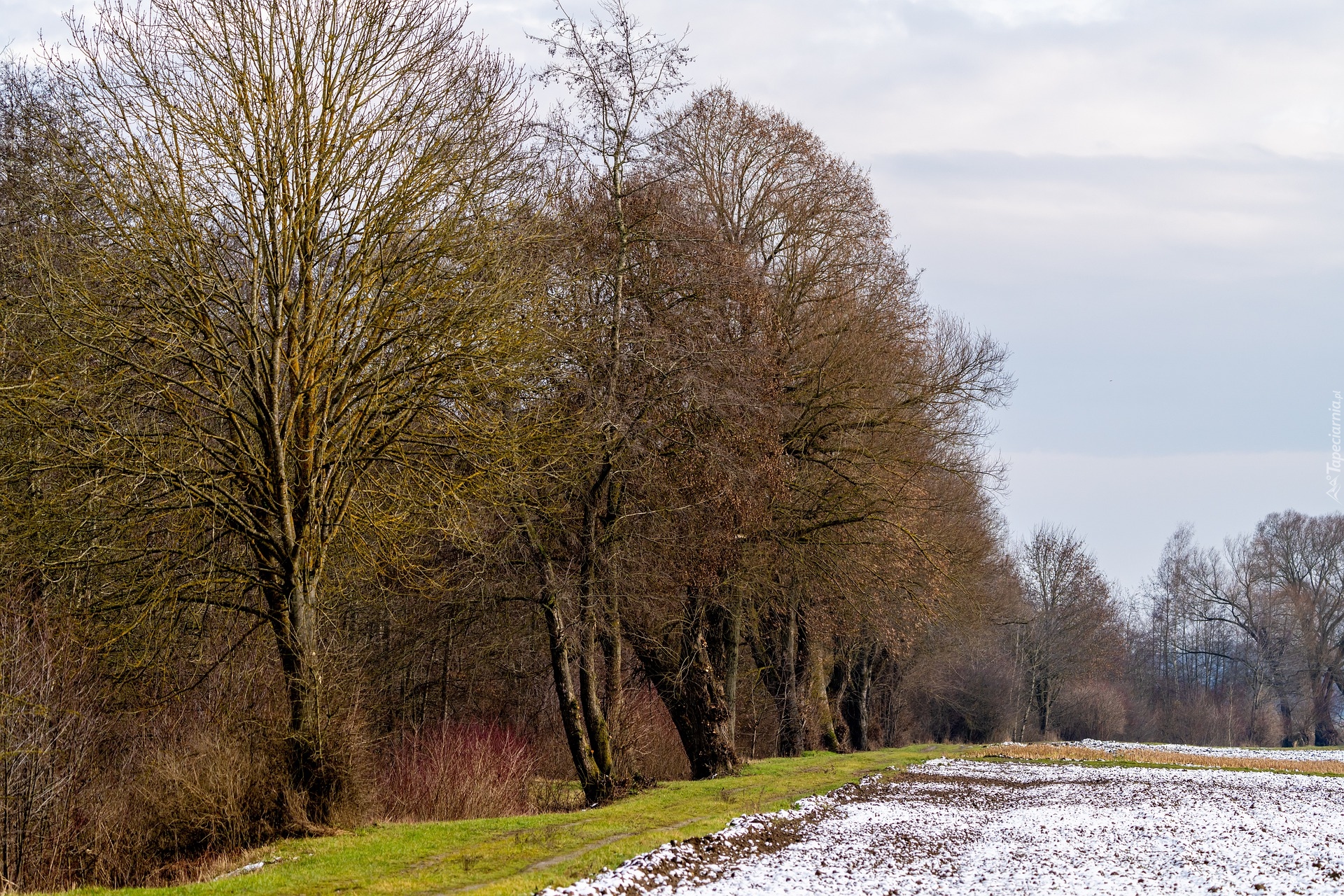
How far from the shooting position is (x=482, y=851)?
37.8 feet

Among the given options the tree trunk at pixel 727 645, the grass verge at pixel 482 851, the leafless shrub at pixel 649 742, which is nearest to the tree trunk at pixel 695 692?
the leafless shrub at pixel 649 742

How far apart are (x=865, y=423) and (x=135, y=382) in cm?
1538

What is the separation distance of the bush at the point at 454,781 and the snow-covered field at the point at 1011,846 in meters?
5.34

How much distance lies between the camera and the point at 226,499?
43.5 ft

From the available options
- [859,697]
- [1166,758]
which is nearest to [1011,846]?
[1166,758]

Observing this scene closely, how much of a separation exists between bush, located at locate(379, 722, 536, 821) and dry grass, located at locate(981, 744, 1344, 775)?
55.8ft

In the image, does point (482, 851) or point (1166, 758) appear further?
point (1166, 758)

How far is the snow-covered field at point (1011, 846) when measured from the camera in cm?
1029

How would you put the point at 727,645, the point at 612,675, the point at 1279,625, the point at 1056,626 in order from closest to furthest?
the point at 612,675 → the point at 727,645 → the point at 1056,626 → the point at 1279,625

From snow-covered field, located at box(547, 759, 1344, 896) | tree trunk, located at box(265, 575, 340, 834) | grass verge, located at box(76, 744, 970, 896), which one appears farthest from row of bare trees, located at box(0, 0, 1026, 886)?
snow-covered field, located at box(547, 759, 1344, 896)

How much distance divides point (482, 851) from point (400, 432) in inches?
228

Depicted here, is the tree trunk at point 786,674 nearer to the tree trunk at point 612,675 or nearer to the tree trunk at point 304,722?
the tree trunk at point 612,675

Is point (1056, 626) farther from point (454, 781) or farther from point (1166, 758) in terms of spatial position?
point (454, 781)

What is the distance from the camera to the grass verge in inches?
386
